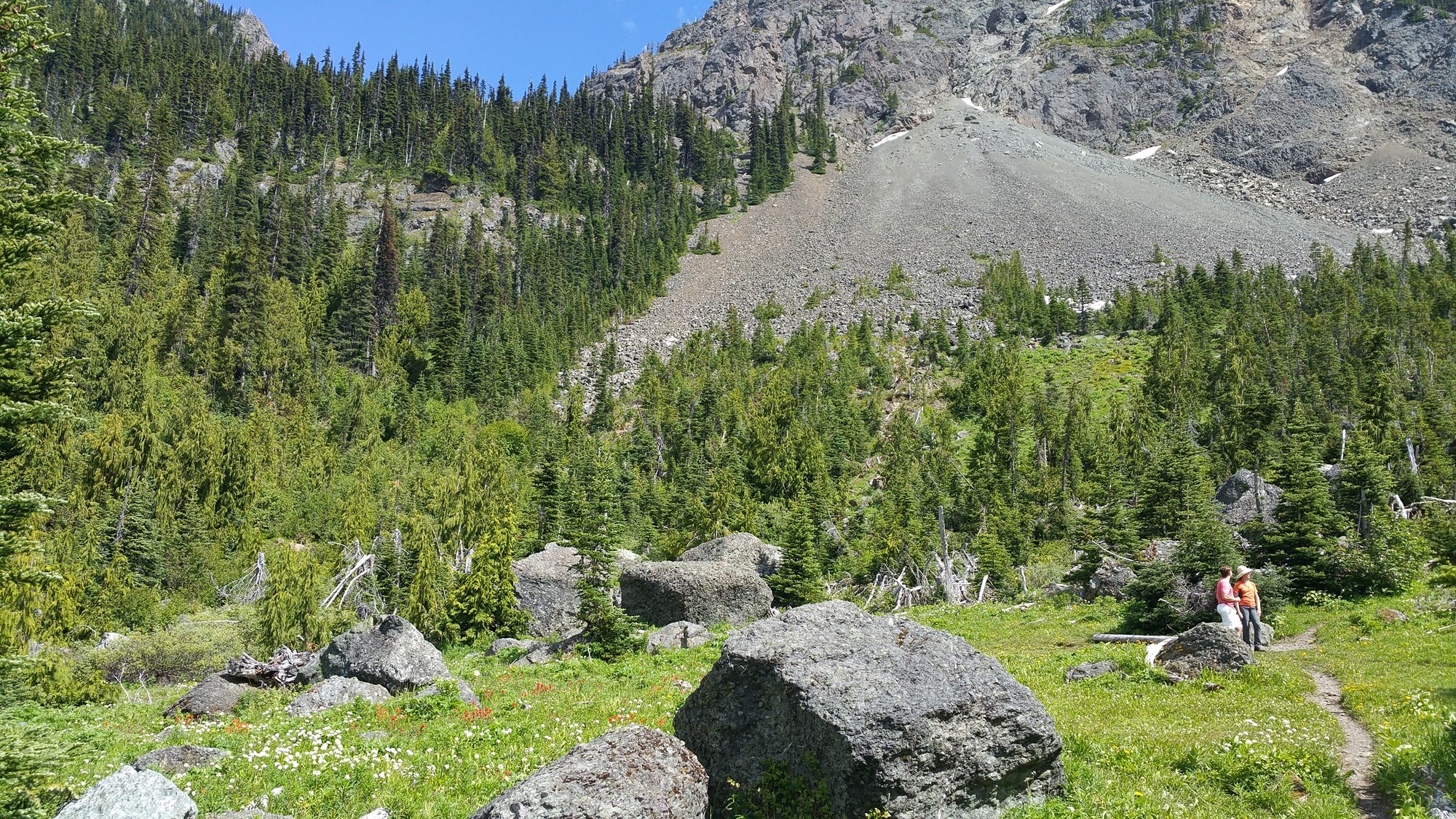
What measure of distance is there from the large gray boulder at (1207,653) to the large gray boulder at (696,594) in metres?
16.6

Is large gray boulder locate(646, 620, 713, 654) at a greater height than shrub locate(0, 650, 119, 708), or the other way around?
large gray boulder locate(646, 620, 713, 654)

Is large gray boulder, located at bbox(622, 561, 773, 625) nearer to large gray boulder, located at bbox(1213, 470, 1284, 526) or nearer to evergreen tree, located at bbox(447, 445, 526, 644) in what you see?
evergreen tree, located at bbox(447, 445, 526, 644)

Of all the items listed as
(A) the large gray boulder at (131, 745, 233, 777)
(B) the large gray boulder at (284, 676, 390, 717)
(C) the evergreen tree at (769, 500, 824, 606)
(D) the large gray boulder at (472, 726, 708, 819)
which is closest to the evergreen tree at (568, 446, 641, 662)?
(B) the large gray boulder at (284, 676, 390, 717)

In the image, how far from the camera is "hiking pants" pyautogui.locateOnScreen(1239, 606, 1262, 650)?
16.5 meters

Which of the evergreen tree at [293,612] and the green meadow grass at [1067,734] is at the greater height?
the green meadow grass at [1067,734]

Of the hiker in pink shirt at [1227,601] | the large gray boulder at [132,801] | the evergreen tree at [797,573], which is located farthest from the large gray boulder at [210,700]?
the hiker in pink shirt at [1227,601]

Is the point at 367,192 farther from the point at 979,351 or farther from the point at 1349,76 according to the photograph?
the point at 1349,76

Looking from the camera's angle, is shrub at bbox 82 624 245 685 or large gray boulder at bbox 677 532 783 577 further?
large gray boulder at bbox 677 532 783 577

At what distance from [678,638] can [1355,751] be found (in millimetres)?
17536

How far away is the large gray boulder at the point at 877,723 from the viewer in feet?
26.9

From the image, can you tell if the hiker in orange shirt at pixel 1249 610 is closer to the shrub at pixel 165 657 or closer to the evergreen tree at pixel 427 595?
the evergreen tree at pixel 427 595

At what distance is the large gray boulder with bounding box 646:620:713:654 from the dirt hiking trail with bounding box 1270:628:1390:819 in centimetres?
1540

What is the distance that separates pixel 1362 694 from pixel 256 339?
303 feet

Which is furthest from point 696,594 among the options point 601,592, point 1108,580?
point 1108,580
